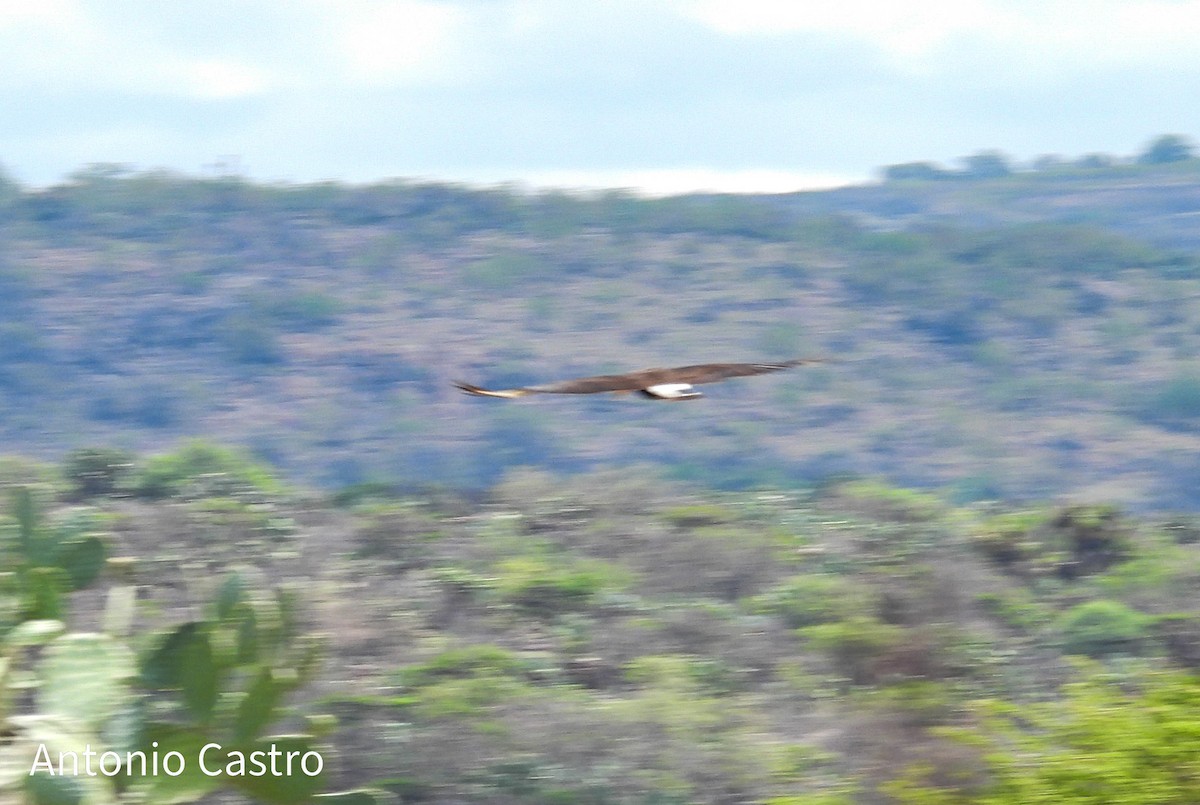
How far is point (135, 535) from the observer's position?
11953 millimetres

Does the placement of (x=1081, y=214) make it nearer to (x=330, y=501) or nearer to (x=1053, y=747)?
(x=330, y=501)

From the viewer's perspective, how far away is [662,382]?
367cm

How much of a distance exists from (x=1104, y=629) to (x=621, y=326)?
481 inches

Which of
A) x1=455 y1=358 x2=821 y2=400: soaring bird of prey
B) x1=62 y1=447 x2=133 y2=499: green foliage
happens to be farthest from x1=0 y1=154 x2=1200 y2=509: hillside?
x1=455 y1=358 x2=821 y2=400: soaring bird of prey

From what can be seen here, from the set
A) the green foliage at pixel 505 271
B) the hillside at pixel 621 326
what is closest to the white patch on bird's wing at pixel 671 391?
the hillside at pixel 621 326

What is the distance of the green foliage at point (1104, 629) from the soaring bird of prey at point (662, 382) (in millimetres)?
6806

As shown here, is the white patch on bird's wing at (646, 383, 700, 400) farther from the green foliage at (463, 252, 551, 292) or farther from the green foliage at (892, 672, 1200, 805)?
the green foliage at (463, 252, 551, 292)

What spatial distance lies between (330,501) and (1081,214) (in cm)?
1716

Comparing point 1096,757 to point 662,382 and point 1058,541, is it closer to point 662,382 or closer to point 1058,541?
point 662,382

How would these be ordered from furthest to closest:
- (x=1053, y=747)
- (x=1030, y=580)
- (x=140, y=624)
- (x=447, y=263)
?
(x=447, y=263) → (x=1030, y=580) → (x=140, y=624) → (x=1053, y=747)

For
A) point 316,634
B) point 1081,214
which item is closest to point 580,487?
point 316,634

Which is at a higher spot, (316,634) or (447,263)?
(447,263)

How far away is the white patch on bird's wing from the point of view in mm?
3590

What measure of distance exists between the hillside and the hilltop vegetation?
286cm
